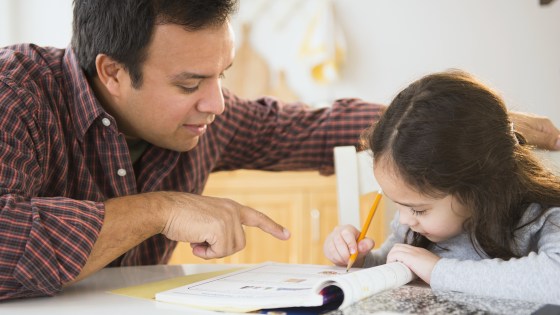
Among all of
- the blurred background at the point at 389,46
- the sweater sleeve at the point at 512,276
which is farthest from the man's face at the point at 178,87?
the blurred background at the point at 389,46

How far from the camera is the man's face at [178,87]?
1449 mm

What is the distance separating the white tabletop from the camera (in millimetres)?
975

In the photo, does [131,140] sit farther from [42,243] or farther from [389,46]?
[389,46]

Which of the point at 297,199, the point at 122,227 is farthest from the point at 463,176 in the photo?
the point at 297,199

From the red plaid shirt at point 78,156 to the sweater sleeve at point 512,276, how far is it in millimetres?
539

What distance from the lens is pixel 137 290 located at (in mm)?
1125

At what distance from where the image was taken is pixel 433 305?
2.96 ft

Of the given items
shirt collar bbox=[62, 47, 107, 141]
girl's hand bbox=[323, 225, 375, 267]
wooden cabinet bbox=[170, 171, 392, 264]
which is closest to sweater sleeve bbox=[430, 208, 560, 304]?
girl's hand bbox=[323, 225, 375, 267]

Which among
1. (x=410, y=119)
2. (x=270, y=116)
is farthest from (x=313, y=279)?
(x=270, y=116)

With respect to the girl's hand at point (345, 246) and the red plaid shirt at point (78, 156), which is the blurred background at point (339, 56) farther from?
the girl's hand at point (345, 246)

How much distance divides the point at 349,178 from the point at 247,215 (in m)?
0.40

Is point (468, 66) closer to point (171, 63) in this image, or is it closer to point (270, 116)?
point (270, 116)

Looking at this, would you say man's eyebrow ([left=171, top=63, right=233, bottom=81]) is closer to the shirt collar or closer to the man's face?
the man's face

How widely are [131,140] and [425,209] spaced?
78cm
